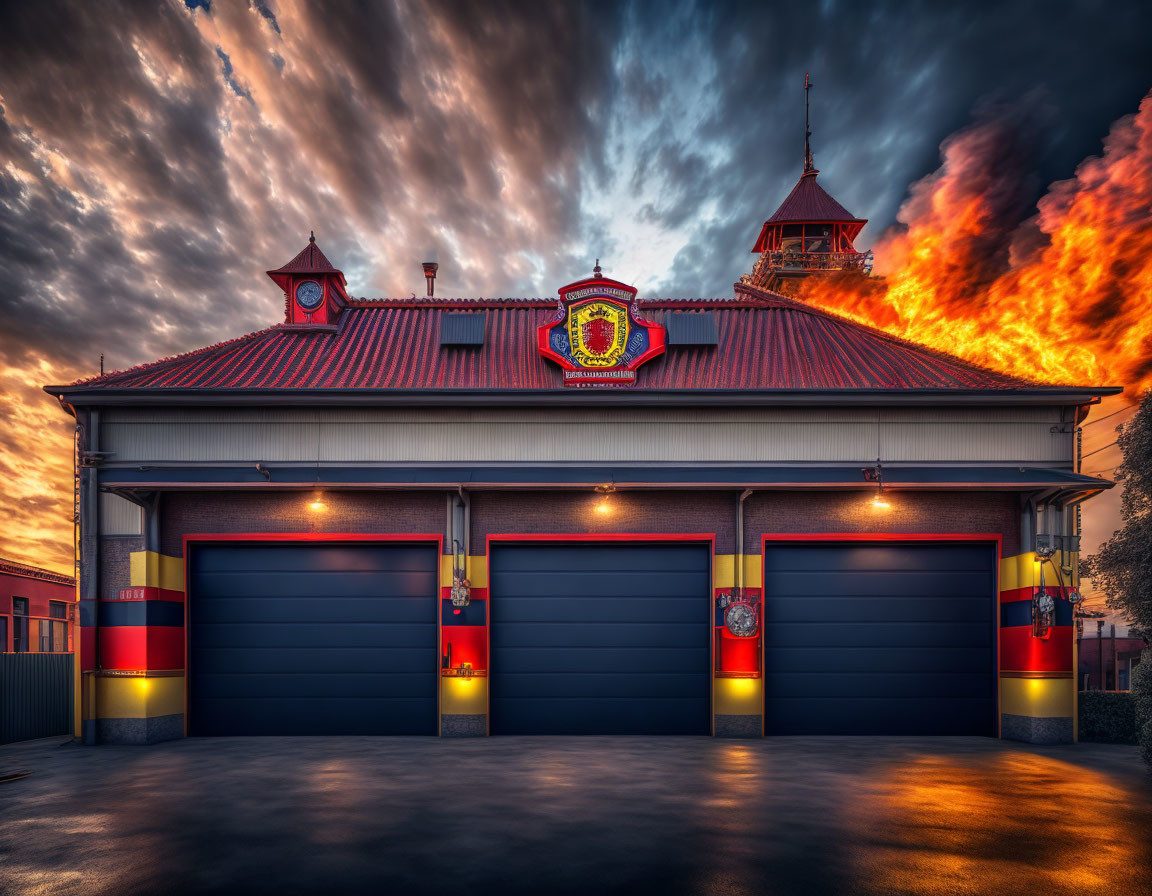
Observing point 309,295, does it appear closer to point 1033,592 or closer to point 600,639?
point 600,639

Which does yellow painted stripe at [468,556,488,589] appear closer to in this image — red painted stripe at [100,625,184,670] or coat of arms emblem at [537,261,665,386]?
coat of arms emblem at [537,261,665,386]

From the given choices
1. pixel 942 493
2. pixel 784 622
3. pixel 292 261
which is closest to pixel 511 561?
pixel 784 622

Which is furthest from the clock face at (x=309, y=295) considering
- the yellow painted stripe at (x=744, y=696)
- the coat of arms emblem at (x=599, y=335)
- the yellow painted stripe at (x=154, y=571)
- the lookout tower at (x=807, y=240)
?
the lookout tower at (x=807, y=240)

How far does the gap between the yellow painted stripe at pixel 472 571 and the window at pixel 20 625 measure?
63.3 ft

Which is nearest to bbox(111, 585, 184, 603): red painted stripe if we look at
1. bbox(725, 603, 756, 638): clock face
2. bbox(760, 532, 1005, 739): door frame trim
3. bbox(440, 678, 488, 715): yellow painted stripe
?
bbox(440, 678, 488, 715): yellow painted stripe

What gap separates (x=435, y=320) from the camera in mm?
18109

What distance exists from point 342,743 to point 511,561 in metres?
4.59

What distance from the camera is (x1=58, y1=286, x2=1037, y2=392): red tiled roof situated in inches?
595

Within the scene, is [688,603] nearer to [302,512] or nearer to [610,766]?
[610,766]

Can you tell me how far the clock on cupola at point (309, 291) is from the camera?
1794cm

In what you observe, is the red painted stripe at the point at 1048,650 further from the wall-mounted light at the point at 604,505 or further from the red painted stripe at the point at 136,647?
the red painted stripe at the point at 136,647

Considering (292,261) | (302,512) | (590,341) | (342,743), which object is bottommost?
(342,743)

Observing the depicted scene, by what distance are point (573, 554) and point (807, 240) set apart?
120 ft

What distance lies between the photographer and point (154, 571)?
13758mm
